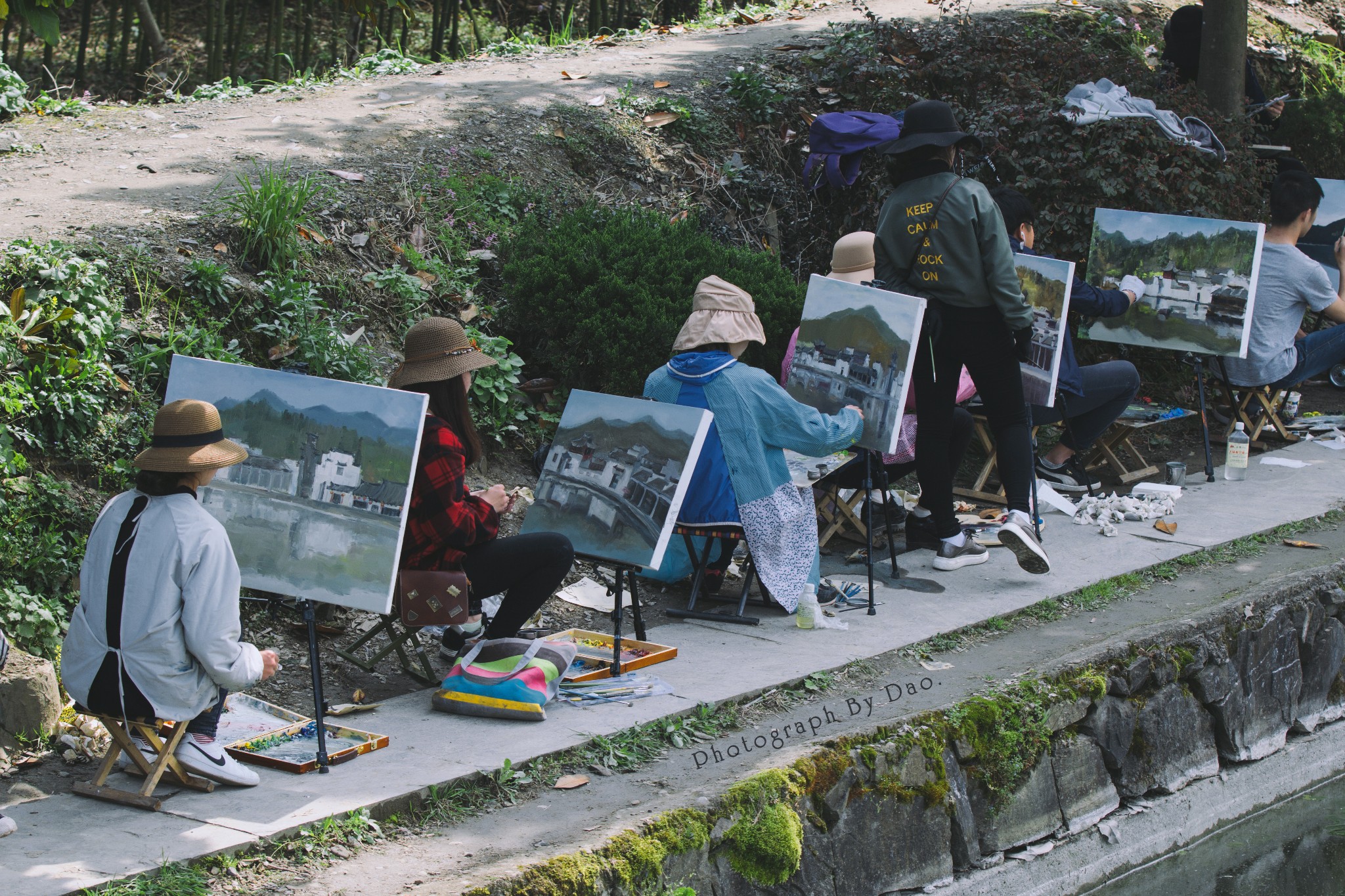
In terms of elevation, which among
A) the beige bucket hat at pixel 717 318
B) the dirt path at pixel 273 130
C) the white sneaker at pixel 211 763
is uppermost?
the dirt path at pixel 273 130

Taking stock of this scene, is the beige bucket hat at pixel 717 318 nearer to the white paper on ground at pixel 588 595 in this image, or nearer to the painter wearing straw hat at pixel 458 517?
the painter wearing straw hat at pixel 458 517

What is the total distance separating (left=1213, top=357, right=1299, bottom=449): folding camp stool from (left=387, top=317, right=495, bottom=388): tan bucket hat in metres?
5.49

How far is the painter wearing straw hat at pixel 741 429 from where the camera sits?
5484mm

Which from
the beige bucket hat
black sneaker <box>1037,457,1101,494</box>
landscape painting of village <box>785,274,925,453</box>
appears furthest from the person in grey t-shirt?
the beige bucket hat

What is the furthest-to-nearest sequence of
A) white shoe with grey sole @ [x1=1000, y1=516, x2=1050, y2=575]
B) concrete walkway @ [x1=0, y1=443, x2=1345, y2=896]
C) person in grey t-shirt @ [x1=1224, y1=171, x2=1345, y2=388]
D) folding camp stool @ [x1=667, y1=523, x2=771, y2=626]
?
1. person in grey t-shirt @ [x1=1224, y1=171, x2=1345, y2=388]
2. white shoe with grey sole @ [x1=1000, y1=516, x2=1050, y2=575]
3. folding camp stool @ [x1=667, y1=523, x2=771, y2=626]
4. concrete walkway @ [x1=0, y1=443, x2=1345, y2=896]

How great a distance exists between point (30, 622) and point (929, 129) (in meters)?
4.38

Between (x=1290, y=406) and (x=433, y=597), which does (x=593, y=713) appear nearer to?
(x=433, y=597)

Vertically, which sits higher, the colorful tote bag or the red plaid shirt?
the red plaid shirt

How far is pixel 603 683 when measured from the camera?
15.8 feet

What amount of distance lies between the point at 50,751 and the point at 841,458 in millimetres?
3708

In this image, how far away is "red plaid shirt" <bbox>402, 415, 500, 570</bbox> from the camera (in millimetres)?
4598

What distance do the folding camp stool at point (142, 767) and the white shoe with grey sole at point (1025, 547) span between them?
3.63m

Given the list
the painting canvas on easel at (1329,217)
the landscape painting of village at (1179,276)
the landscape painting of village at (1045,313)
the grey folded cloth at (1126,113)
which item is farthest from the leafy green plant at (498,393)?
the painting canvas on easel at (1329,217)

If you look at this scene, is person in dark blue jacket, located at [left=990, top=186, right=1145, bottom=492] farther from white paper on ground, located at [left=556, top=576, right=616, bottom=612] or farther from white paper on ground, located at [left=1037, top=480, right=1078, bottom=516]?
white paper on ground, located at [left=556, top=576, right=616, bottom=612]
